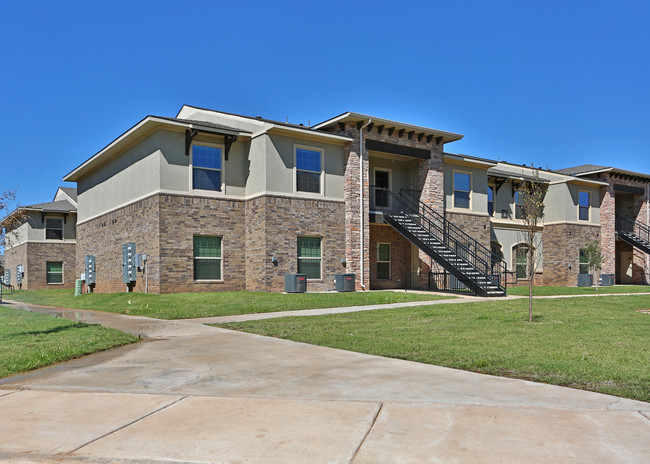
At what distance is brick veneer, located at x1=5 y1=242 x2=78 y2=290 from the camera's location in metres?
37.3

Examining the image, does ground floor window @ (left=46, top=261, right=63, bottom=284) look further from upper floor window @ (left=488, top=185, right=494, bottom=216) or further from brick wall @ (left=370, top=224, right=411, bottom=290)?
upper floor window @ (left=488, top=185, right=494, bottom=216)

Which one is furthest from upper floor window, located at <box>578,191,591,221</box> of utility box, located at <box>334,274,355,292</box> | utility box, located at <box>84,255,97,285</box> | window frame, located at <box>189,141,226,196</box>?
utility box, located at <box>84,255,97,285</box>

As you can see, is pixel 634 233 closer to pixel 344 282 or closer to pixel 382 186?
pixel 382 186

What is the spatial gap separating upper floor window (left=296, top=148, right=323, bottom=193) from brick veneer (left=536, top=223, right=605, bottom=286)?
17.9 metres

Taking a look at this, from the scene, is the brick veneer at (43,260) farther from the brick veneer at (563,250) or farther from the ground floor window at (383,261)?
the brick veneer at (563,250)

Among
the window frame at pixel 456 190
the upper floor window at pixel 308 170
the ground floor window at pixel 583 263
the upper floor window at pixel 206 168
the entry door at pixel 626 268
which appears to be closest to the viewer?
the upper floor window at pixel 206 168

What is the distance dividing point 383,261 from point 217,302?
10.9m

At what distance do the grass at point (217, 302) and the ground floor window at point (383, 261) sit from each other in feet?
20.5

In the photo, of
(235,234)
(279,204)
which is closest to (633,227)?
(279,204)

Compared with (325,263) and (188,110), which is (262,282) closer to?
(325,263)

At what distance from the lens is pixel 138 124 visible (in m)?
21.6

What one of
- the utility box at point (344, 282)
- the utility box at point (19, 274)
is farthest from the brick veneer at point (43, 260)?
the utility box at point (344, 282)

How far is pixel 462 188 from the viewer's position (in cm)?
2936

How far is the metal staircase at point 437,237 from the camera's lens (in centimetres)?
2167
